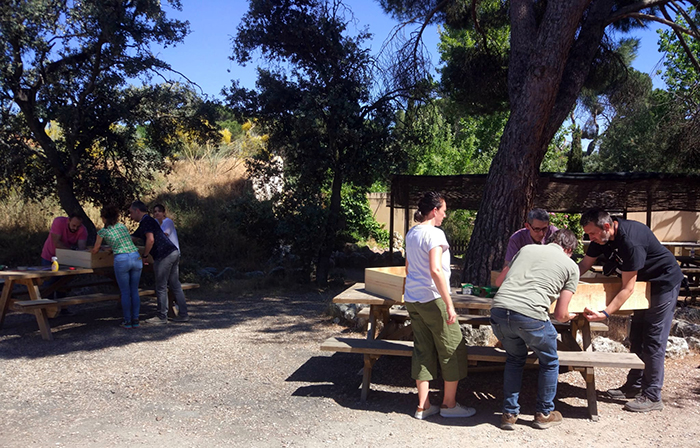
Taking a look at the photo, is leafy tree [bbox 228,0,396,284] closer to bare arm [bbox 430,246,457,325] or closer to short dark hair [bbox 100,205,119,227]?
short dark hair [bbox 100,205,119,227]

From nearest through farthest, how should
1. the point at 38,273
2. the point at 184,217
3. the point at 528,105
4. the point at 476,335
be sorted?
the point at 476,335
the point at 38,273
the point at 528,105
the point at 184,217

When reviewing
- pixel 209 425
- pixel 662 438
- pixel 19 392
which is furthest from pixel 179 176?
pixel 662 438

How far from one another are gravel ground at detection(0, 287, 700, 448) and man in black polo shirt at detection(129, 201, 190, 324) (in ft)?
1.62

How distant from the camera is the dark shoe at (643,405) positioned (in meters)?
4.49

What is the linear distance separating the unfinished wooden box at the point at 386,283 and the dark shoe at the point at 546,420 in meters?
1.39

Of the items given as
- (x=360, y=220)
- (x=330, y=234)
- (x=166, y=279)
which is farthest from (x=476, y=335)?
(x=360, y=220)

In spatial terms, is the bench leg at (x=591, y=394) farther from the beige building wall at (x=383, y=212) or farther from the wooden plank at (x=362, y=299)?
the beige building wall at (x=383, y=212)

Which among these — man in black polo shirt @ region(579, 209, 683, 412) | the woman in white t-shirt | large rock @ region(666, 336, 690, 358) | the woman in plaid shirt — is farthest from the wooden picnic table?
large rock @ region(666, 336, 690, 358)

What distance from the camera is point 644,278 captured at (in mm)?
4547

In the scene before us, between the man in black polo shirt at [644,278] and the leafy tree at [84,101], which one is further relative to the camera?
the leafy tree at [84,101]

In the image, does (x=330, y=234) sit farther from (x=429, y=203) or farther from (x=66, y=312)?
(x=429, y=203)

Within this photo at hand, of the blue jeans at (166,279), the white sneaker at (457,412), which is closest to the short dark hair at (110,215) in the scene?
the blue jeans at (166,279)

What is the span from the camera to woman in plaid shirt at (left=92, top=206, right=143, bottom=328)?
6.84 meters

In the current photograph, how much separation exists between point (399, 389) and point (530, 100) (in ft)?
14.4
